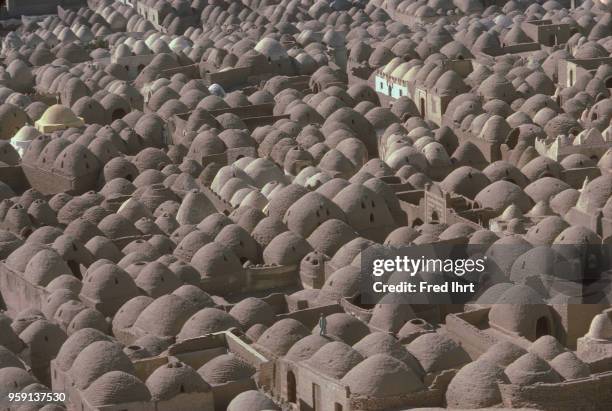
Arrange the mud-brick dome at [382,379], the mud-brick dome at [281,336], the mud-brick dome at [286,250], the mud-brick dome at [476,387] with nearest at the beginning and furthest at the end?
the mud-brick dome at [476,387] < the mud-brick dome at [382,379] < the mud-brick dome at [281,336] < the mud-brick dome at [286,250]

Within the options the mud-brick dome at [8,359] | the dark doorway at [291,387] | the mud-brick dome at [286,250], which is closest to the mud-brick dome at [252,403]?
Answer: the dark doorway at [291,387]

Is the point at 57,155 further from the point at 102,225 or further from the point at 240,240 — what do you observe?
the point at 240,240

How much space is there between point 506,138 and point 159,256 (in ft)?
43.3

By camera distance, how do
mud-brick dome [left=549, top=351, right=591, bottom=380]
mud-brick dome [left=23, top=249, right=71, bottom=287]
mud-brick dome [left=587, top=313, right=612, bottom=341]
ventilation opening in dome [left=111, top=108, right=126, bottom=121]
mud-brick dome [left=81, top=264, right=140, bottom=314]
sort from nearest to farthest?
mud-brick dome [left=549, top=351, right=591, bottom=380] → mud-brick dome [left=587, top=313, right=612, bottom=341] → mud-brick dome [left=81, top=264, right=140, bottom=314] → mud-brick dome [left=23, top=249, right=71, bottom=287] → ventilation opening in dome [left=111, top=108, right=126, bottom=121]

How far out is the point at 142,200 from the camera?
1620 inches

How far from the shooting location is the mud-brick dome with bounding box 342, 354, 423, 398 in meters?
28.0

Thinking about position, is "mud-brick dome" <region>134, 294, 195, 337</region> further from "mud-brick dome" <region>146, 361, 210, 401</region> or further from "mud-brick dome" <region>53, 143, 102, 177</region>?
"mud-brick dome" <region>53, 143, 102, 177</region>

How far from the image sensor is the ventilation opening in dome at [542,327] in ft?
→ 105

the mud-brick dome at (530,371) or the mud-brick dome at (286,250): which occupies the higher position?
the mud-brick dome at (286,250)

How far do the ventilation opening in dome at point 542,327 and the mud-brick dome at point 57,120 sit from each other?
21.9 m

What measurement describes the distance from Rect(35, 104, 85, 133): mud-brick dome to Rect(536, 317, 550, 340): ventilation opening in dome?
72.0ft

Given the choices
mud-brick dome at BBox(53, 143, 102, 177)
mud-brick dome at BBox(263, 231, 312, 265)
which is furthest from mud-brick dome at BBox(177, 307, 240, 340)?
mud-brick dome at BBox(53, 143, 102, 177)

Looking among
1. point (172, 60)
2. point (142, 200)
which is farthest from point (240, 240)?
point (172, 60)

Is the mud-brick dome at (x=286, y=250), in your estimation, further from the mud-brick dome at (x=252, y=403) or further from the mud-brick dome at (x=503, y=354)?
the mud-brick dome at (x=252, y=403)
